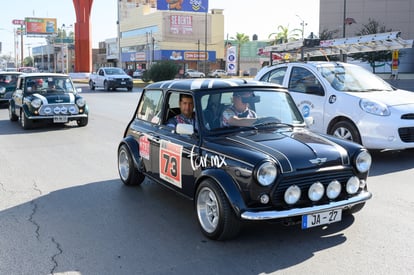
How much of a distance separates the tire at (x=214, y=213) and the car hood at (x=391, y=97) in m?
4.91

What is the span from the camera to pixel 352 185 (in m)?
4.66

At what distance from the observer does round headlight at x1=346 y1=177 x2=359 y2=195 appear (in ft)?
15.2

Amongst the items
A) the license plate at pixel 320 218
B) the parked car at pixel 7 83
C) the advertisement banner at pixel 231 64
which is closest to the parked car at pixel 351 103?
the license plate at pixel 320 218

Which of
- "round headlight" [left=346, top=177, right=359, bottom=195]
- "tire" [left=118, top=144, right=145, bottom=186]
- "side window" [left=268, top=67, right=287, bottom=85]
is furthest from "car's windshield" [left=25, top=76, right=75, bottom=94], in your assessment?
"round headlight" [left=346, top=177, right=359, bottom=195]

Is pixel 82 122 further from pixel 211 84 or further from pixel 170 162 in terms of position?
pixel 211 84

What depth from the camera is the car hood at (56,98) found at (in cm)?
1327

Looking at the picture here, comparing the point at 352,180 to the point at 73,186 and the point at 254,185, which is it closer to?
the point at 254,185

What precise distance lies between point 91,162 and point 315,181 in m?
5.34

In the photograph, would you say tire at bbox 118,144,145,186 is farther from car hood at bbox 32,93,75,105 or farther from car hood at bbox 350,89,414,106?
car hood at bbox 32,93,75,105

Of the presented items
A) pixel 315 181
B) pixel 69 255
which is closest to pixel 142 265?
pixel 69 255

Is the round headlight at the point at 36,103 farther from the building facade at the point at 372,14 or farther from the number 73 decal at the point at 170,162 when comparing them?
the building facade at the point at 372,14

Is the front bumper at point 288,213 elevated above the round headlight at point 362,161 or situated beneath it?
situated beneath

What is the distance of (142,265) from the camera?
13.6 feet

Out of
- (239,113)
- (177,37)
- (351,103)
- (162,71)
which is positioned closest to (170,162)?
(239,113)
